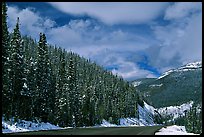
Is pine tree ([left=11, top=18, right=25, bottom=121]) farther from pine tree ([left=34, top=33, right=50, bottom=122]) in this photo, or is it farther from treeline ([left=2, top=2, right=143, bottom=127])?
pine tree ([left=34, top=33, right=50, bottom=122])

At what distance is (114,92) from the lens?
14012 centimetres

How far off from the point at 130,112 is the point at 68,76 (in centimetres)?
8724

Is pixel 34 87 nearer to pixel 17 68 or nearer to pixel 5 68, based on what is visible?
pixel 17 68

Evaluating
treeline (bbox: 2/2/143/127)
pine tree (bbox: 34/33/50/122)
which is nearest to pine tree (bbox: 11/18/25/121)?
treeline (bbox: 2/2/143/127)

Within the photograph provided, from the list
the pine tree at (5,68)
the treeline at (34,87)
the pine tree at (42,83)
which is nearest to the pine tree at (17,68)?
the treeline at (34,87)

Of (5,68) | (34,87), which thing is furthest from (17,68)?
(5,68)

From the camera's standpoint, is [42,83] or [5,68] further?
[42,83]

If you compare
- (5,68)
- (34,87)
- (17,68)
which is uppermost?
(17,68)

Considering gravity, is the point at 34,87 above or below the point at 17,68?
below

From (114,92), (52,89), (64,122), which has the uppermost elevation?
(114,92)

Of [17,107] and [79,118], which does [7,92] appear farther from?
[79,118]

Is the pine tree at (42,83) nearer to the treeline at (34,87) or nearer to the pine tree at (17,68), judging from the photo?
the treeline at (34,87)

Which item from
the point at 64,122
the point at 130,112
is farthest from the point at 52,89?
the point at 130,112

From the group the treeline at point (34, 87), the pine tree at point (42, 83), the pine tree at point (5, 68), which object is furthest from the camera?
the pine tree at point (42, 83)
